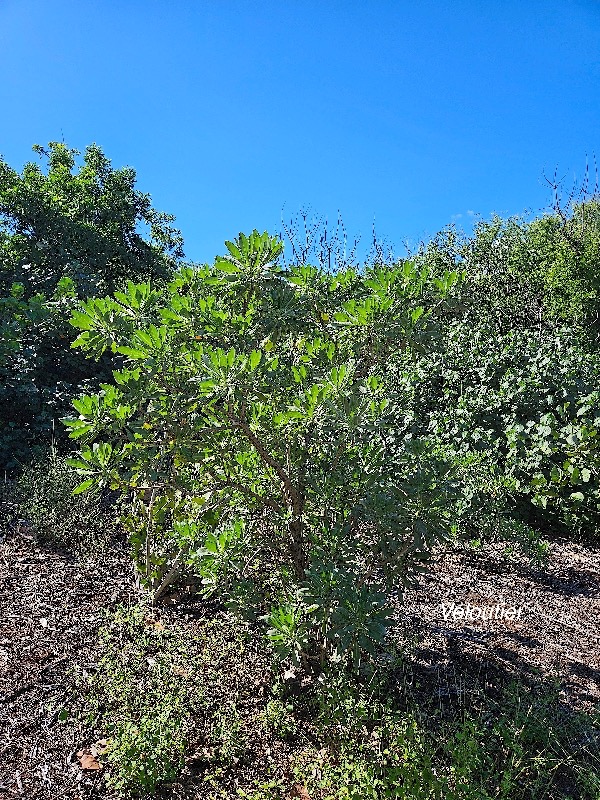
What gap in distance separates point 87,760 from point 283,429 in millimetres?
1577

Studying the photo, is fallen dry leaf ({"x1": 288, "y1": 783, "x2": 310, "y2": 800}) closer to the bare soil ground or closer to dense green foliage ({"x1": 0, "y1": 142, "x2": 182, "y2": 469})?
the bare soil ground

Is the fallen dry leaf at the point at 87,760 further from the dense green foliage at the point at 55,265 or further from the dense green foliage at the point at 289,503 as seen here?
the dense green foliage at the point at 55,265

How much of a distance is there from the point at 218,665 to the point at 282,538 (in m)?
0.76

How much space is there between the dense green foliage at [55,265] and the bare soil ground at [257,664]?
6.02 feet

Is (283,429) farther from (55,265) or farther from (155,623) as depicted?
(55,265)

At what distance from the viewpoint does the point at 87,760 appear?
2.41m

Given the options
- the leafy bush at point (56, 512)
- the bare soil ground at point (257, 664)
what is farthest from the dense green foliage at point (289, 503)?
the leafy bush at point (56, 512)

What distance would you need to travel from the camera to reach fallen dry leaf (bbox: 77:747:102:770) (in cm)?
238

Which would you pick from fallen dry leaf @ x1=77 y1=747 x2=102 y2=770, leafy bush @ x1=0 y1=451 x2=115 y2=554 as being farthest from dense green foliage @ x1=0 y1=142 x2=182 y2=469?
fallen dry leaf @ x1=77 y1=747 x2=102 y2=770

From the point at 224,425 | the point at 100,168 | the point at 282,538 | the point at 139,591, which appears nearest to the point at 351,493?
the point at 282,538

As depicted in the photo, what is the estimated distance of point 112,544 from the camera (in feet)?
14.7

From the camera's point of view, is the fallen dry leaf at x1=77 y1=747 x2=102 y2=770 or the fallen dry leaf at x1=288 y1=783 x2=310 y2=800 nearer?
the fallen dry leaf at x1=288 y1=783 x2=310 y2=800

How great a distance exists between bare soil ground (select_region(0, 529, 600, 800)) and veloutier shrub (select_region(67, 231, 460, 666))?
65cm

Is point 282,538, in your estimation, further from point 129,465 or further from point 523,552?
point 523,552
